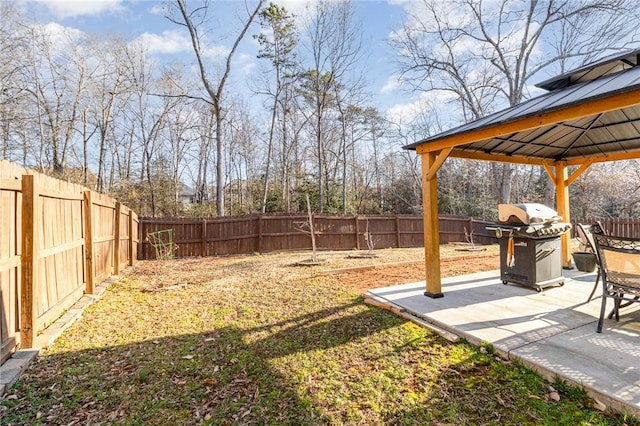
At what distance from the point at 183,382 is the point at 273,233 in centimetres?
842

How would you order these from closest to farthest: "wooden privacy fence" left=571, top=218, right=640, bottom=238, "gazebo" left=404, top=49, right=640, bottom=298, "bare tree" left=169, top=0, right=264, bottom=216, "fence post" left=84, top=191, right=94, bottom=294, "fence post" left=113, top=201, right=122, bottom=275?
"gazebo" left=404, top=49, right=640, bottom=298 < "fence post" left=84, top=191, right=94, bottom=294 < "fence post" left=113, top=201, right=122, bottom=275 < "wooden privacy fence" left=571, top=218, right=640, bottom=238 < "bare tree" left=169, top=0, right=264, bottom=216

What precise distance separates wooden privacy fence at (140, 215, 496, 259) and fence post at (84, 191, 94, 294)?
197 inches

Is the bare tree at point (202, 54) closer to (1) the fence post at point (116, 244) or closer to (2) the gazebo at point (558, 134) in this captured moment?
(1) the fence post at point (116, 244)

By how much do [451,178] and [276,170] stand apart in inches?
460

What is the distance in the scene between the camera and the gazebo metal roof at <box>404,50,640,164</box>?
2.68 meters

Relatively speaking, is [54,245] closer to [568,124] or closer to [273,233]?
[568,124]

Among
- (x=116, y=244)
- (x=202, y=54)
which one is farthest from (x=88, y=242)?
(x=202, y=54)

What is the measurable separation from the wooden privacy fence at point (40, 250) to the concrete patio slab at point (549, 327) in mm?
3953

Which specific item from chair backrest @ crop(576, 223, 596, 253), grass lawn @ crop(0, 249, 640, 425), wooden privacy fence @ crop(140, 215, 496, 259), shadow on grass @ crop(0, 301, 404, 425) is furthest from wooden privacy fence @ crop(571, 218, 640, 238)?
shadow on grass @ crop(0, 301, 404, 425)

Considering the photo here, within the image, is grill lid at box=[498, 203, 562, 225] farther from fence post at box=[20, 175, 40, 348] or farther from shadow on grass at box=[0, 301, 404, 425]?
fence post at box=[20, 175, 40, 348]

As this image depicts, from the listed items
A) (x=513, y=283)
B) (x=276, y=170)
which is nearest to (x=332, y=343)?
(x=513, y=283)

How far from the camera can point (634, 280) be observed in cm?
Answer: 272

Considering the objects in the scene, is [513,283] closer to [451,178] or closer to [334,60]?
[334,60]

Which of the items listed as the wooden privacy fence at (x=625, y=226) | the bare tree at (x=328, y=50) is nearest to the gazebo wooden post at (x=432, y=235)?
the wooden privacy fence at (x=625, y=226)
